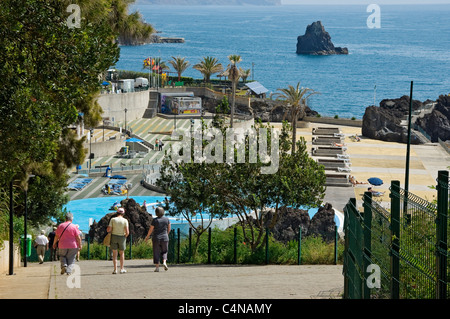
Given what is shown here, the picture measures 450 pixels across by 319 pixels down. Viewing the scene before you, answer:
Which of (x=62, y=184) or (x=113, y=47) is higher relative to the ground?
(x=113, y=47)

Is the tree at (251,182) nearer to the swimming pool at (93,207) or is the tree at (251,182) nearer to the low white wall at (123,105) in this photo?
the swimming pool at (93,207)

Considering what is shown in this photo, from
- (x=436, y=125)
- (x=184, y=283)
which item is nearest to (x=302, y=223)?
(x=184, y=283)

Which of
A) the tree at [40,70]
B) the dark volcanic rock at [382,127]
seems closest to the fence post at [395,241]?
the tree at [40,70]

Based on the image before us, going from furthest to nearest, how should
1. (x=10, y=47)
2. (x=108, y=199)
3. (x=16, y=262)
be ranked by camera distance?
1. (x=108, y=199)
2. (x=16, y=262)
3. (x=10, y=47)

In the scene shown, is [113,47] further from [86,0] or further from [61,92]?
[86,0]

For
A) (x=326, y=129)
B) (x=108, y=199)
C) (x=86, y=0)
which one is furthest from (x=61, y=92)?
(x=326, y=129)

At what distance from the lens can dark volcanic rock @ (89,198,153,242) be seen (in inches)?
1228

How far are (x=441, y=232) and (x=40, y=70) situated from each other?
8.33m

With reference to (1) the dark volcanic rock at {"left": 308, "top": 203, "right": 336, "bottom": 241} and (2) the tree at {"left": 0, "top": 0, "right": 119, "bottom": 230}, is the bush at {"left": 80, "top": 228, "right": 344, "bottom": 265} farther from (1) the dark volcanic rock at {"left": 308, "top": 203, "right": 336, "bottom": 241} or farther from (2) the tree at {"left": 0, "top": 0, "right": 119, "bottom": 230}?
(1) the dark volcanic rock at {"left": 308, "top": 203, "right": 336, "bottom": 241}

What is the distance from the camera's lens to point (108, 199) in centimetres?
4350

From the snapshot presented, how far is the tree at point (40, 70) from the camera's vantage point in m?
11.3

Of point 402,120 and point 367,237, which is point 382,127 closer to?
point 402,120

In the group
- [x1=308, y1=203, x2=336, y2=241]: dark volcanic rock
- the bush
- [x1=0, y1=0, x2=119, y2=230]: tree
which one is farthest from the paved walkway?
[x1=308, y1=203, x2=336, y2=241]: dark volcanic rock

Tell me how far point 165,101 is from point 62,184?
50.6 m
